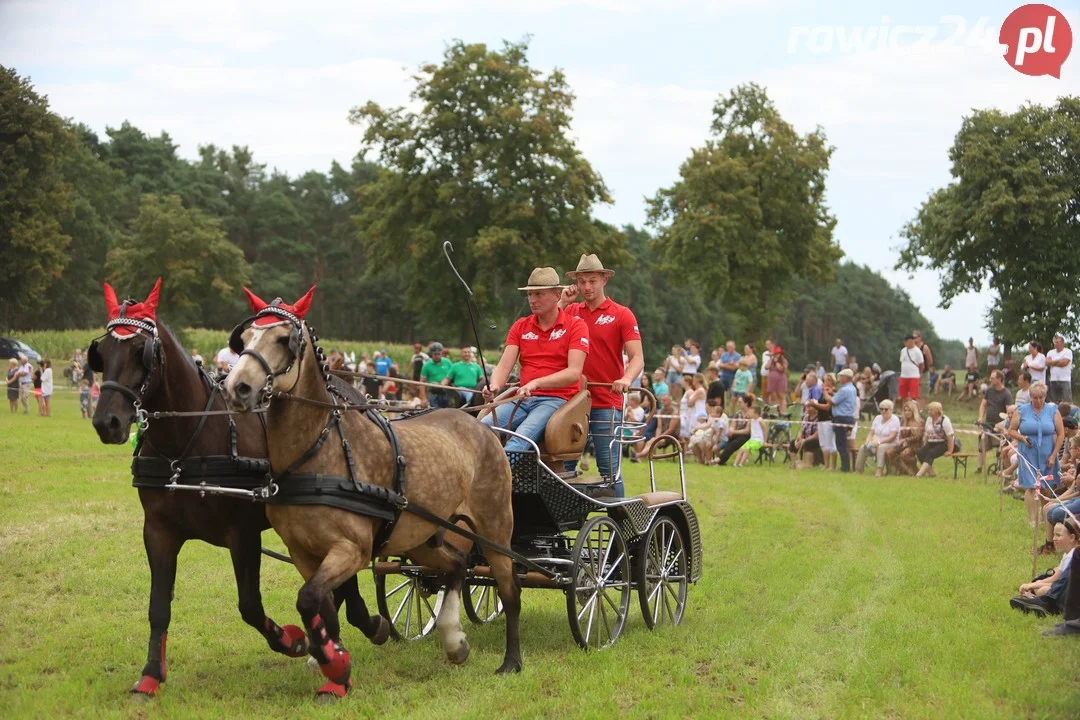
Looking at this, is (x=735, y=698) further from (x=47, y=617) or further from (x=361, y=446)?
(x=47, y=617)

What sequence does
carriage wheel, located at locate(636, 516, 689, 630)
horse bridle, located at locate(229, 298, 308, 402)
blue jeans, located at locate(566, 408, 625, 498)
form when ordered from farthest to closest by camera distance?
blue jeans, located at locate(566, 408, 625, 498) < carriage wheel, located at locate(636, 516, 689, 630) < horse bridle, located at locate(229, 298, 308, 402)

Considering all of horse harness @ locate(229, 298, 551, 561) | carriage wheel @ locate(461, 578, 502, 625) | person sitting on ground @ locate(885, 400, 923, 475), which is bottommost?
carriage wheel @ locate(461, 578, 502, 625)

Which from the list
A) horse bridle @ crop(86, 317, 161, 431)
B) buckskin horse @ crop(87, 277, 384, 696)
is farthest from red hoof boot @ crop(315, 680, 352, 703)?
horse bridle @ crop(86, 317, 161, 431)

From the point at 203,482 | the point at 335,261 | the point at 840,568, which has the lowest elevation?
the point at 840,568

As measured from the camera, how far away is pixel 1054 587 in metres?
8.68

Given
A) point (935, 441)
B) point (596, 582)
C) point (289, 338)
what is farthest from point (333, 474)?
point (935, 441)

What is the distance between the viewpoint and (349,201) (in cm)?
8188

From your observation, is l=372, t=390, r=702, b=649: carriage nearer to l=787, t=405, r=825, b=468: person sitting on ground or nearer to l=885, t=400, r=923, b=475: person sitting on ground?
l=885, t=400, r=923, b=475: person sitting on ground

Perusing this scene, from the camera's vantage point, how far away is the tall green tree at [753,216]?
143 feet

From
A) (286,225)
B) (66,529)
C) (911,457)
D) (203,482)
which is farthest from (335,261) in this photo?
(203,482)

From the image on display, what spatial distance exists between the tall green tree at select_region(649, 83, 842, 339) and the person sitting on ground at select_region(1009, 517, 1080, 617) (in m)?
34.6

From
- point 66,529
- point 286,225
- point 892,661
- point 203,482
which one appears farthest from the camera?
point 286,225

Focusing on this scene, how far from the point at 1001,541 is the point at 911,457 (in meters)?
7.56

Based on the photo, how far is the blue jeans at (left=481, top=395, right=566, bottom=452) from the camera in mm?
7676
